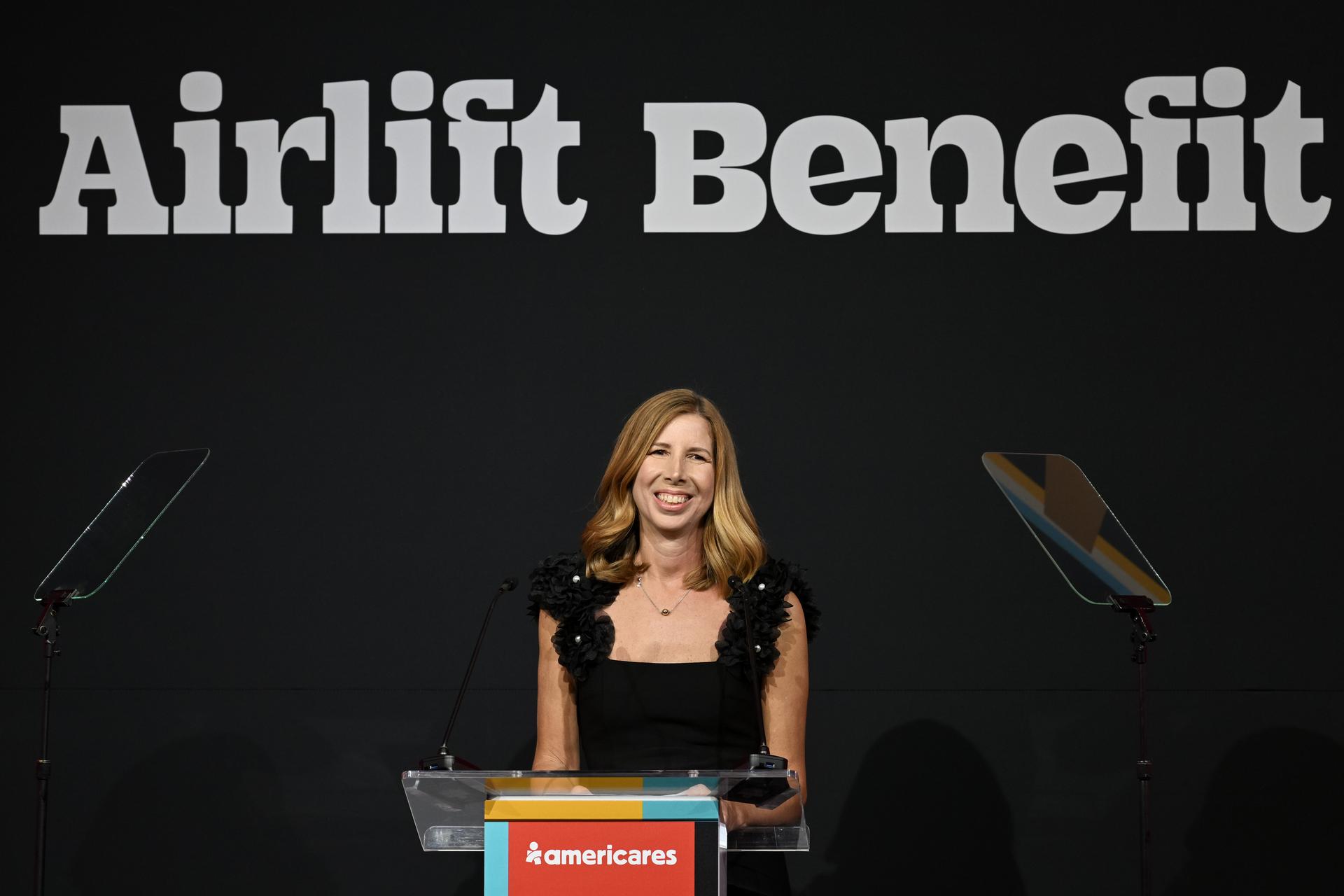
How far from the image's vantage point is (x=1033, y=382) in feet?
13.5

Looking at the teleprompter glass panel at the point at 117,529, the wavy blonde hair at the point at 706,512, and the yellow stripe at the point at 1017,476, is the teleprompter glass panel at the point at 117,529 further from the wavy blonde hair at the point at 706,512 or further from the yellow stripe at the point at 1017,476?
the yellow stripe at the point at 1017,476

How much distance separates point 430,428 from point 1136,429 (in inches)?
78.0

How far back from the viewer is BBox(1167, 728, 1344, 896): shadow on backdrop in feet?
13.3

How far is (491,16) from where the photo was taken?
417 centimetres

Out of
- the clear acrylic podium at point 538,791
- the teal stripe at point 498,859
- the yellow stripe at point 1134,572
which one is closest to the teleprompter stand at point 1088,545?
the yellow stripe at point 1134,572

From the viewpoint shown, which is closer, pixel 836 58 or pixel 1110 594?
pixel 1110 594

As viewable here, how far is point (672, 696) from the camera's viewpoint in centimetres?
272

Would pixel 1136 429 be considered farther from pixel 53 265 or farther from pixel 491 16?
pixel 53 265

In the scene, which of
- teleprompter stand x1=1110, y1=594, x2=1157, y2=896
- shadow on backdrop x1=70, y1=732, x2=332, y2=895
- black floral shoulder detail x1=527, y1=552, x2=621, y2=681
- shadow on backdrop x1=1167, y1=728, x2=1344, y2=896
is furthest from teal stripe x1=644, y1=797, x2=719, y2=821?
shadow on backdrop x1=1167, y1=728, x2=1344, y2=896

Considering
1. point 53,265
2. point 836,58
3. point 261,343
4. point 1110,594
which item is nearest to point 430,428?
point 261,343

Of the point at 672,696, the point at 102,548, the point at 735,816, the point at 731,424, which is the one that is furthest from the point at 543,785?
the point at 731,424

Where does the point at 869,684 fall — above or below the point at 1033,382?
below

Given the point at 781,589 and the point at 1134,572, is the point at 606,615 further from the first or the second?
the point at 1134,572

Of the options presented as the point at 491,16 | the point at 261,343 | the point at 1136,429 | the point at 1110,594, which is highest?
the point at 491,16
